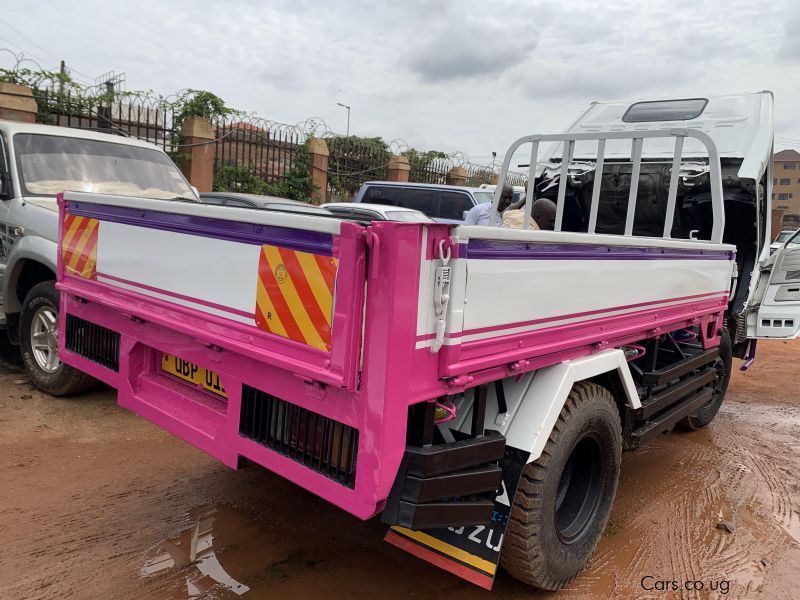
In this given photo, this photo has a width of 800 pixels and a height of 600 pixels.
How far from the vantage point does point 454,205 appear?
10727 millimetres

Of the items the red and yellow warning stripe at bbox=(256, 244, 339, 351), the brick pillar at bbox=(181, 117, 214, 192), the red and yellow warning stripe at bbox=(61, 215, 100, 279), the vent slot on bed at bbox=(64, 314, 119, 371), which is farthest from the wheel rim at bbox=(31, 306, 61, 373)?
the brick pillar at bbox=(181, 117, 214, 192)

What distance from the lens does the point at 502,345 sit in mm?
2336

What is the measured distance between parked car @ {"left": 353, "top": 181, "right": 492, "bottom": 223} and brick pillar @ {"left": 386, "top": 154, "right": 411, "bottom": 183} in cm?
532

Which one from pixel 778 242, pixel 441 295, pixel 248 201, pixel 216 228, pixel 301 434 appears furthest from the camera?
pixel 778 242

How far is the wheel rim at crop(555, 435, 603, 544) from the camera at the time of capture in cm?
308

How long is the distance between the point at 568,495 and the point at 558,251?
1424mm

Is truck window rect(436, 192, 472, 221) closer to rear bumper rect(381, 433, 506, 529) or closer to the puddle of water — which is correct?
the puddle of water

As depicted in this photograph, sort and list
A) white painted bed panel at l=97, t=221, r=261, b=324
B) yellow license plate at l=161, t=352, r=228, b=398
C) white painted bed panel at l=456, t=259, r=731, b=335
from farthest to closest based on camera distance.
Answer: yellow license plate at l=161, t=352, r=228, b=398, white painted bed panel at l=97, t=221, r=261, b=324, white painted bed panel at l=456, t=259, r=731, b=335

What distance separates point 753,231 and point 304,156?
11.1 meters

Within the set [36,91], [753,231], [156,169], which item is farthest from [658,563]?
[36,91]

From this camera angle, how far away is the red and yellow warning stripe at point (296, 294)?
2.00 m

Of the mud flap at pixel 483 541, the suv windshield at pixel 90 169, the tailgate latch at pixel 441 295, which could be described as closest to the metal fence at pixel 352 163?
the suv windshield at pixel 90 169

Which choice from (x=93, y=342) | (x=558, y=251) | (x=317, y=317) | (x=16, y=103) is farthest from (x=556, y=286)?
(x=16, y=103)

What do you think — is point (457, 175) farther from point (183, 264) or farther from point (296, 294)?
point (296, 294)
